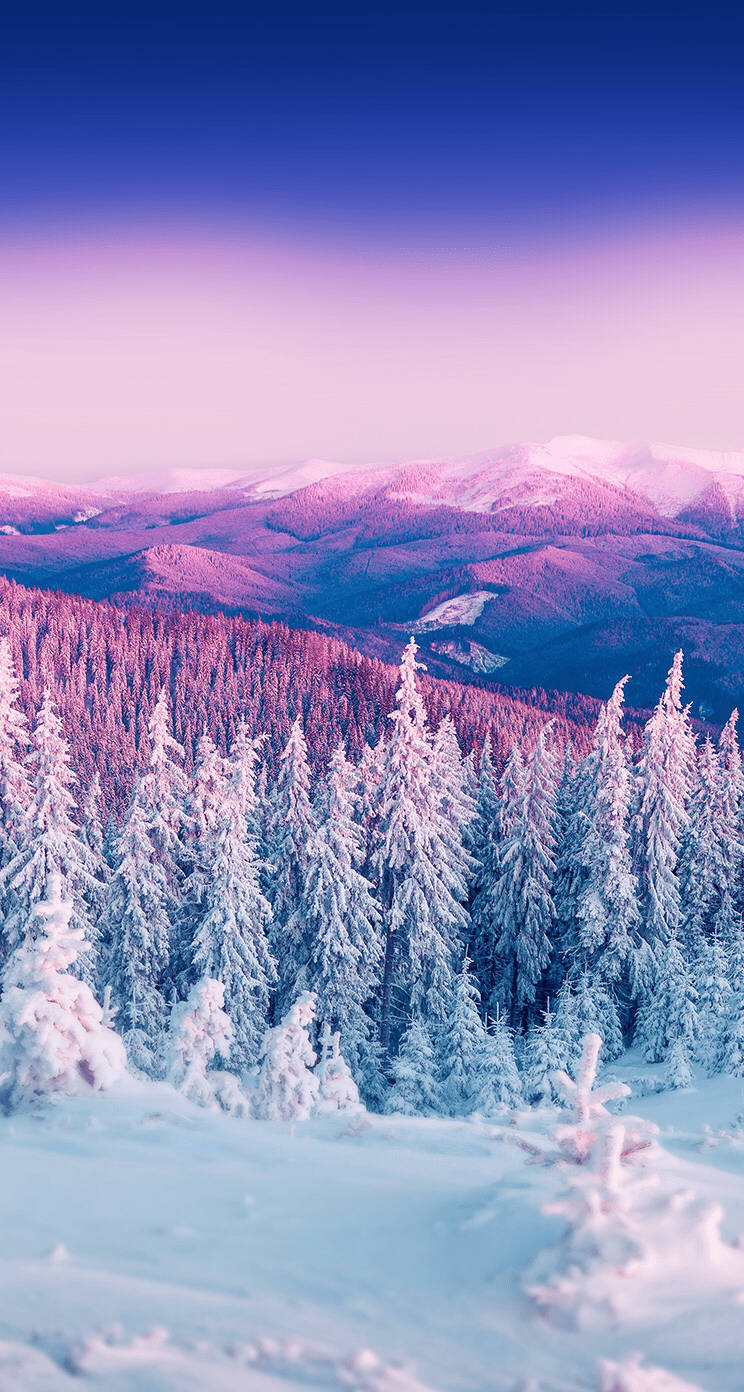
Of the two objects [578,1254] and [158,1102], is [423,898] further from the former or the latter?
[578,1254]

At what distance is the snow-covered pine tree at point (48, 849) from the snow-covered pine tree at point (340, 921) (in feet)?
27.9

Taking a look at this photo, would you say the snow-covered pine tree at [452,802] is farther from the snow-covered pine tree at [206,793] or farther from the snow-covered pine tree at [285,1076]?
the snow-covered pine tree at [285,1076]

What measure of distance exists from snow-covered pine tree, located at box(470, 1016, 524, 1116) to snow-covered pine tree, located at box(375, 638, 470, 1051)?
5.67 metres

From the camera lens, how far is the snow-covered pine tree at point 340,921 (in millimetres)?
30000

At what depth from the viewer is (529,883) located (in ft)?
108

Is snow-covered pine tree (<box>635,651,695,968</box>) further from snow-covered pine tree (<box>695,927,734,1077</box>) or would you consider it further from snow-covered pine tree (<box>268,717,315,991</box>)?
snow-covered pine tree (<box>268,717,315,991</box>)

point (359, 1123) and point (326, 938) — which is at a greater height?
point (359, 1123)

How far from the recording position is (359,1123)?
933 centimetres

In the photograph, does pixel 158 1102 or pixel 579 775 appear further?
pixel 579 775

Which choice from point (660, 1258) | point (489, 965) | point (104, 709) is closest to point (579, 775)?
point (489, 965)

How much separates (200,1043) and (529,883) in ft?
55.5

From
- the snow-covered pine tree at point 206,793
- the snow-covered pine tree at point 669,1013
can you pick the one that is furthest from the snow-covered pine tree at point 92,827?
the snow-covered pine tree at point 669,1013

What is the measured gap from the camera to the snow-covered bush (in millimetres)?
18453

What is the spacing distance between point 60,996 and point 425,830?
20.3 meters
